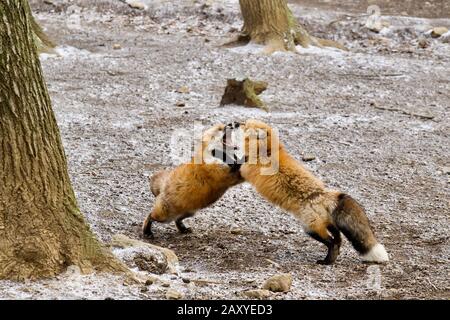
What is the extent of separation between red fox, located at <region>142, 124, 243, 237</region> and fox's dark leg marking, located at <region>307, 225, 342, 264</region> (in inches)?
30.8

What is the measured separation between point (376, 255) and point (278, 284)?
45.4 inches

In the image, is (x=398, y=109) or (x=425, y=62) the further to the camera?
(x=425, y=62)

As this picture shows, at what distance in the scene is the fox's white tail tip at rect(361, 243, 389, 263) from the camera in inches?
230

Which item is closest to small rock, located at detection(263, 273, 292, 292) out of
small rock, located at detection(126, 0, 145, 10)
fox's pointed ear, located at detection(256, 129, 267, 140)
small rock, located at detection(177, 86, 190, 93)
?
fox's pointed ear, located at detection(256, 129, 267, 140)

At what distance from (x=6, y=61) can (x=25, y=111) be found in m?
0.30

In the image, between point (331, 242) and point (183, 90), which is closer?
point (331, 242)

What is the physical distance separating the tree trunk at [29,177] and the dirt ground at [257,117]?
7.1 inches

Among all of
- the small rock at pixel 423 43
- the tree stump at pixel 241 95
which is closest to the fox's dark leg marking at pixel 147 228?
the tree stump at pixel 241 95

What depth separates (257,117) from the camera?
33.5 ft

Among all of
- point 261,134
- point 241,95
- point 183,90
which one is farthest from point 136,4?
point 261,134

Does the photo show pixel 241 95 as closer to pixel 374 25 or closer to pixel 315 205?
pixel 315 205

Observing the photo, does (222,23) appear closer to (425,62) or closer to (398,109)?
(425,62)

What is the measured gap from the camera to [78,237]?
15.9 ft

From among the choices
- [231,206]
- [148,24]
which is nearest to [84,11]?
[148,24]
